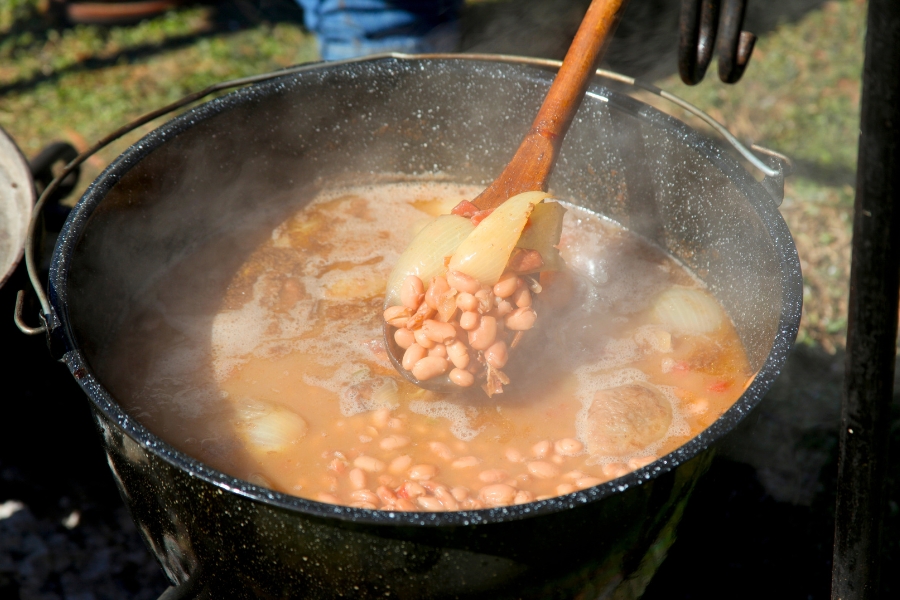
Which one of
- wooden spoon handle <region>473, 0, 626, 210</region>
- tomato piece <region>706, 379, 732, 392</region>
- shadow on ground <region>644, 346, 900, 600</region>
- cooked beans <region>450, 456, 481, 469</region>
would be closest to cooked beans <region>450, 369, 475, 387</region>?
cooked beans <region>450, 456, 481, 469</region>

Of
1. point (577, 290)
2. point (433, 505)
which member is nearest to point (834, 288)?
point (577, 290)

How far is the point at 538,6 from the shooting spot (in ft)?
19.6

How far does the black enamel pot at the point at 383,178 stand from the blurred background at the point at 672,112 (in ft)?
1.12

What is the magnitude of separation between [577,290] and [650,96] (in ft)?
8.99

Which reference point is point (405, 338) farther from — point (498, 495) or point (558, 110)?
point (558, 110)

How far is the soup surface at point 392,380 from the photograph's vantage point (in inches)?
87.3

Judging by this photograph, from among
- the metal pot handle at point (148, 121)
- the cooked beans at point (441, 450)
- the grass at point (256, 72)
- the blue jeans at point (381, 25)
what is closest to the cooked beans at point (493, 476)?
the cooked beans at point (441, 450)

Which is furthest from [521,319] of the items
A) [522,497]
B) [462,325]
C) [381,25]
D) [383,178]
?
[381,25]

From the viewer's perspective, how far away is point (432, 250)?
2.34m

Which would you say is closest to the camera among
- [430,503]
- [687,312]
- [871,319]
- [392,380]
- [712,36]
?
[871,319]

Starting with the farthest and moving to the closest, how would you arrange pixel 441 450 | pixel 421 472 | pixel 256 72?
pixel 256 72 → pixel 441 450 → pixel 421 472

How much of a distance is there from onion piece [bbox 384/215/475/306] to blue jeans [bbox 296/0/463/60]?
252 cm

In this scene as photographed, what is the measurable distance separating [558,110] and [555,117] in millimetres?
24

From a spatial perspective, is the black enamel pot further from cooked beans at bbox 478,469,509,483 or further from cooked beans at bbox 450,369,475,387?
cooked beans at bbox 450,369,475,387
